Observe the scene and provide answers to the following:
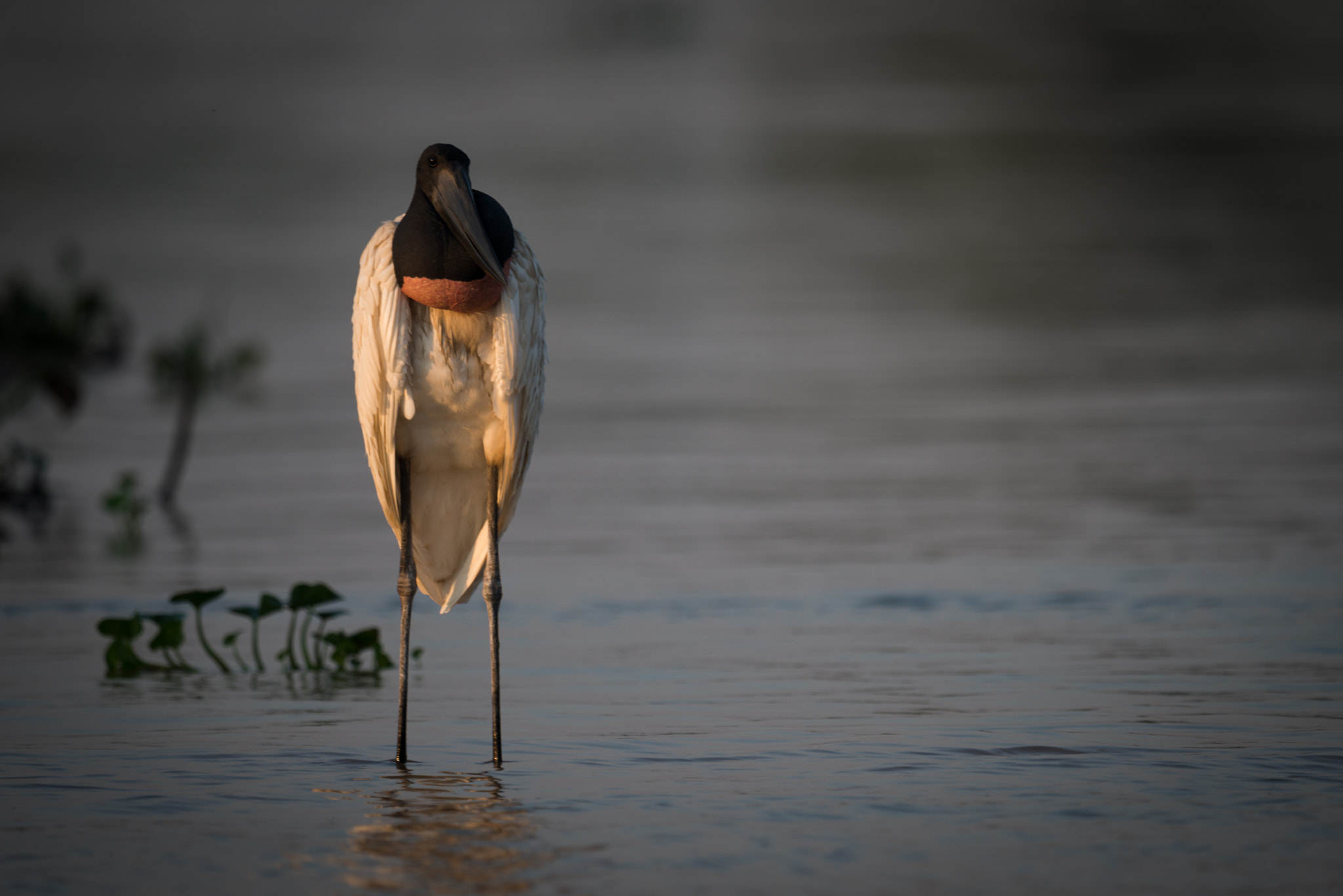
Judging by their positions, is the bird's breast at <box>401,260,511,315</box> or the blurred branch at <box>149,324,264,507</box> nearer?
the bird's breast at <box>401,260,511,315</box>

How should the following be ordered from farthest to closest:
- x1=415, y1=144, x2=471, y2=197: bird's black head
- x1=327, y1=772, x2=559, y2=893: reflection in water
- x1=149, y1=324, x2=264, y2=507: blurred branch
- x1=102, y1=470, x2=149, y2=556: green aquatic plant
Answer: x1=149, y1=324, x2=264, y2=507: blurred branch < x1=102, y1=470, x2=149, y2=556: green aquatic plant < x1=415, y1=144, x2=471, y2=197: bird's black head < x1=327, y1=772, x2=559, y2=893: reflection in water

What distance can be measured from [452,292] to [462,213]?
10.6 inches

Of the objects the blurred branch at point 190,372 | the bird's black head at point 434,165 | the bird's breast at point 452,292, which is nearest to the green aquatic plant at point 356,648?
the bird's breast at point 452,292

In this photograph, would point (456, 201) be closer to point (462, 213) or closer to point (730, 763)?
point (462, 213)

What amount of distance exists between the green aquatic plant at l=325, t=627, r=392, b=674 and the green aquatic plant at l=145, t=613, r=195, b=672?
0.63 metres

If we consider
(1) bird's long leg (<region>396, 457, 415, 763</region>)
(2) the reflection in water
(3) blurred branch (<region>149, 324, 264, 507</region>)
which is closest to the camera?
(2) the reflection in water

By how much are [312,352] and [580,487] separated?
41.6 feet

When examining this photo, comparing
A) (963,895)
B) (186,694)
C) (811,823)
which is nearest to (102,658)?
(186,694)

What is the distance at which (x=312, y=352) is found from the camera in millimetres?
25344

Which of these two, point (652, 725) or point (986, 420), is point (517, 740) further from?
point (986, 420)

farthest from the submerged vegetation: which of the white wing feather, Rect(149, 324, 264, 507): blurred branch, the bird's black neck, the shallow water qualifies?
Rect(149, 324, 264, 507): blurred branch

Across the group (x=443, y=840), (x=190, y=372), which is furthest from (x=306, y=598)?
(x=190, y=372)

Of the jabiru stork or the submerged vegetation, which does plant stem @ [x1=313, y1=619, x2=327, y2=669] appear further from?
the jabiru stork

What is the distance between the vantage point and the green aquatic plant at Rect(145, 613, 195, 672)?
7.03 metres
